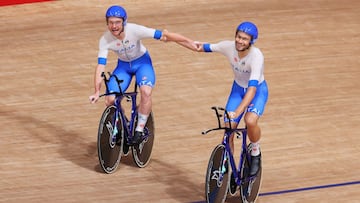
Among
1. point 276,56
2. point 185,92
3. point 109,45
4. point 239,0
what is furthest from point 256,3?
point 109,45

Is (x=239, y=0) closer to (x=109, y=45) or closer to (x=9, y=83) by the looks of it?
(x=9, y=83)

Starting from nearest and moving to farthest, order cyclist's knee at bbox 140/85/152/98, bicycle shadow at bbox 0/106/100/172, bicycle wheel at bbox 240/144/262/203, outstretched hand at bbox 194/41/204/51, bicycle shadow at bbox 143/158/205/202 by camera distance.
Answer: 1. bicycle wheel at bbox 240/144/262/203
2. outstretched hand at bbox 194/41/204/51
3. bicycle shadow at bbox 143/158/205/202
4. cyclist's knee at bbox 140/85/152/98
5. bicycle shadow at bbox 0/106/100/172

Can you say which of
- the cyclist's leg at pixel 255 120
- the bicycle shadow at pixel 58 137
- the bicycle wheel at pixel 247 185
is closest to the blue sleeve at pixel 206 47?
the cyclist's leg at pixel 255 120

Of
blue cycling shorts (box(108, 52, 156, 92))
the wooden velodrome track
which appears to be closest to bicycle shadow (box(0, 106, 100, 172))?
the wooden velodrome track

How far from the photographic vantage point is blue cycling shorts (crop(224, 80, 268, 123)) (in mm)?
8220

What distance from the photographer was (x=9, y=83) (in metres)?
11.5

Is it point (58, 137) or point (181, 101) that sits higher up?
point (181, 101)

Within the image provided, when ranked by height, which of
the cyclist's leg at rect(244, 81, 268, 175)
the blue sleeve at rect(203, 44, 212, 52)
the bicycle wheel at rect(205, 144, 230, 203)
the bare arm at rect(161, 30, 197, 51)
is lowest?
the bicycle wheel at rect(205, 144, 230, 203)

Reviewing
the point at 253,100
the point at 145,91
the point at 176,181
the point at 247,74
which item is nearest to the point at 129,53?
the point at 145,91

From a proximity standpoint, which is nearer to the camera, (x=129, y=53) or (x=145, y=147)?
(x=129, y=53)

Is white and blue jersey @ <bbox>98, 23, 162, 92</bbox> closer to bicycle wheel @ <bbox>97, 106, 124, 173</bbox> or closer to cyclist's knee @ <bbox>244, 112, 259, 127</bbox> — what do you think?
bicycle wheel @ <bbox>97, 106, 124, 173</bbox>

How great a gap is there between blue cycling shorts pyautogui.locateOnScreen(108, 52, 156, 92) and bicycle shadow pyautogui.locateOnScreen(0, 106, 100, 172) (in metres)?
0.78

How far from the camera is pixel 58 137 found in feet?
33.0

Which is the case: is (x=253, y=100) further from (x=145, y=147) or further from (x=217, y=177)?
(x=145, y=147)
